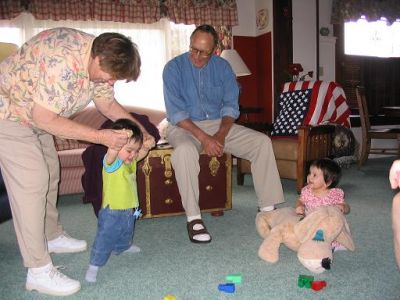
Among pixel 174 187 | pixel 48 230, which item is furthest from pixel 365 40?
pixel 48 230

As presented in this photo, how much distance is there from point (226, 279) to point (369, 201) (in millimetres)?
1874

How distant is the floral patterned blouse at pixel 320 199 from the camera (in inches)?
80.8

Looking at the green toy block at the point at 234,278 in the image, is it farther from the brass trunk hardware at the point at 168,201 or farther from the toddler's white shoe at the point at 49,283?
the brass trunk hardware at the point at 168,201

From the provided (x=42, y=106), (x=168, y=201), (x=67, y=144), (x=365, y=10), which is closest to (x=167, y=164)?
(x=168, y=201)

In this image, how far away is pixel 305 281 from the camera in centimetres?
156

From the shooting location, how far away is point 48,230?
6.61 ft

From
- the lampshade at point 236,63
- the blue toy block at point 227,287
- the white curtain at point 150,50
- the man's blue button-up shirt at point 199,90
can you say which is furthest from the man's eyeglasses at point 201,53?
the white curtain at point 150,50

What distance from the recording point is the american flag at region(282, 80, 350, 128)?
3781mm

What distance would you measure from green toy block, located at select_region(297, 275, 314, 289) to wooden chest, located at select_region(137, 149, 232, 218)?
1197 millimetres

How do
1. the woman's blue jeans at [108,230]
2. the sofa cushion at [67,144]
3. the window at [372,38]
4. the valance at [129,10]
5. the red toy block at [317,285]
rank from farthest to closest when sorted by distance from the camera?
the window at [372,38], the valance at [129,10], the sofa cushion at [67,144], the woman's blue jeans at [108,230], the red toy block at [317,285]

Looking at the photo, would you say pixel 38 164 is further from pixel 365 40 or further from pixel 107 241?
pixel 365 40

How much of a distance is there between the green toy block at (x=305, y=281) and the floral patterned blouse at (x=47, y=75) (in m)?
1.21

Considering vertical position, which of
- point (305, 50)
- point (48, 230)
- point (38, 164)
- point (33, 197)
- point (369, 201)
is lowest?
point (369, 201)

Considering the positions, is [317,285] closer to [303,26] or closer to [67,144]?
[67,144]
